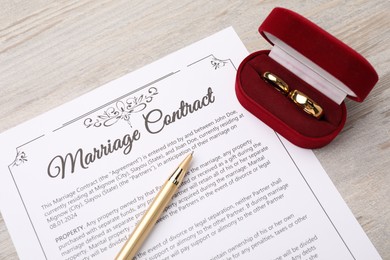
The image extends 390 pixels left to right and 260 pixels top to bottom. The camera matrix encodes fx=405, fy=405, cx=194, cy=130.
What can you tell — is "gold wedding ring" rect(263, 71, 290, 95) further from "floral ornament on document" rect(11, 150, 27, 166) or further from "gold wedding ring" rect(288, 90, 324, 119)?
"floral ornament on document" rect(11, 150, 27, 166)

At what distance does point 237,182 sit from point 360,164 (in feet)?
0.47

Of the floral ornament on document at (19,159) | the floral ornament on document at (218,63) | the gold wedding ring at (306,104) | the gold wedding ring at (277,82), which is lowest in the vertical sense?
the gold wedding ring at (306,104)

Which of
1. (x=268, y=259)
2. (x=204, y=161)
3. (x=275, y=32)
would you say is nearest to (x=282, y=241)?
(x=268, y=259)

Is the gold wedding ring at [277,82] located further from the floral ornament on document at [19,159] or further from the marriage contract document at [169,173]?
the floral ornament on document at [19,159]

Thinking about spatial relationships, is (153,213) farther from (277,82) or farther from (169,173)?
(277,82)

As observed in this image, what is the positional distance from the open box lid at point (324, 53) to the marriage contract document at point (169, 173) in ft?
0.29

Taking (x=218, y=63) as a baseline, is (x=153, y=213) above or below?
below

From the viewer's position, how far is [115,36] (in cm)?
53

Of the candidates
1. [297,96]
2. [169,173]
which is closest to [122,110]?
[169,173]

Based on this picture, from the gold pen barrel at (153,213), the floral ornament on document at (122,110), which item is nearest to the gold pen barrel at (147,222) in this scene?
the gold pen barrel at (153,213)

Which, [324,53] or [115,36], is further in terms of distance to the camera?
[115,36]

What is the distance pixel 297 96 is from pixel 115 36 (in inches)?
9.8

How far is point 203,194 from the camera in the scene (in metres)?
0.47

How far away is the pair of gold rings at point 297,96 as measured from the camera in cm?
46
